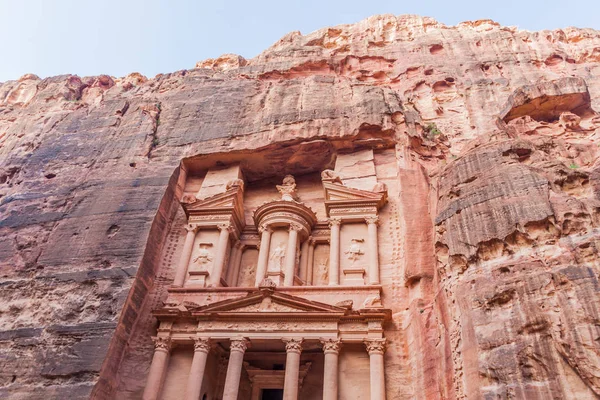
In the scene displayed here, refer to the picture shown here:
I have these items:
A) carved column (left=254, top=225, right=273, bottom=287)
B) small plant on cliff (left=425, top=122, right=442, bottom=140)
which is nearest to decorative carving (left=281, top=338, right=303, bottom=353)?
carved column (left=254, top=225, right=273, bottom=287)

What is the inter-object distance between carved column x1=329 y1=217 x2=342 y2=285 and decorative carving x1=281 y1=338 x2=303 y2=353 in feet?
7.82

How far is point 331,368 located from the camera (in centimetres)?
1209

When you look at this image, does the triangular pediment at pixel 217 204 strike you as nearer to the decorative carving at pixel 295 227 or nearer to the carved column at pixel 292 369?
the decorative carving at pixel 295 227

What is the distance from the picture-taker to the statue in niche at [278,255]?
51.0 ft

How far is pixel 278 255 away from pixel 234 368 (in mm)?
4383

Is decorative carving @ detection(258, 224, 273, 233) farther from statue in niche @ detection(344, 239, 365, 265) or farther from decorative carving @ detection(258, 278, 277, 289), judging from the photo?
statue in niche @ detection(344, 239, 365, 265)

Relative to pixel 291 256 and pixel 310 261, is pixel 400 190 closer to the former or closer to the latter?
pixel 310 261

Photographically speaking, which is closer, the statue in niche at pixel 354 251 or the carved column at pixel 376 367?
the carved column at pixel 376 367

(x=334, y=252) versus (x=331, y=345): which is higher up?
(x=334, y=252)

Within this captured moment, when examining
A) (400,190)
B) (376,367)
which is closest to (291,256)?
(400,190)

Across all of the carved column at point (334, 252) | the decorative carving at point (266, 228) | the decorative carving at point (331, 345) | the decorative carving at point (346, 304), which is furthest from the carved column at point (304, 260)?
the decorative carving at point (331, 345)

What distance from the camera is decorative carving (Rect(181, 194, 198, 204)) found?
56.8ft

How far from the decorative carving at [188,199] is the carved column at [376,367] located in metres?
8.30

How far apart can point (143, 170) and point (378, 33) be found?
1661cm
